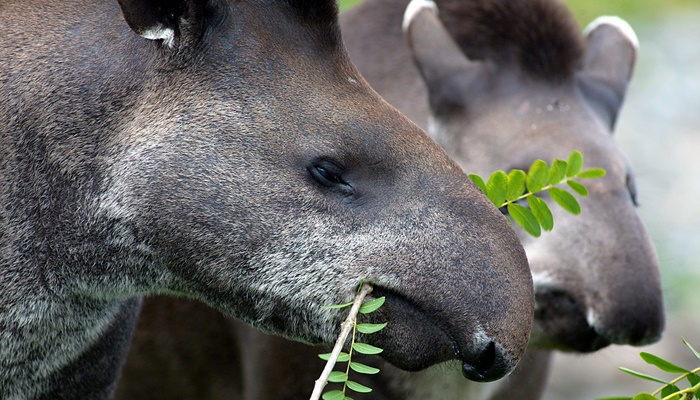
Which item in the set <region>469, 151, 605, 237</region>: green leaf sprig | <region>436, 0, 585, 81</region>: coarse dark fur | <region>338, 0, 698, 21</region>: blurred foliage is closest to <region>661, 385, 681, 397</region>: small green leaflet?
<region>469, 151, 605, 237</region>: green leaf sprig

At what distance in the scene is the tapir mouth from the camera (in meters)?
3.49

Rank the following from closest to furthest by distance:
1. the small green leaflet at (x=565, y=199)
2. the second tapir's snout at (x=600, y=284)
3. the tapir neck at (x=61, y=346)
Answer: the tapir neck at (x=61, y=346) → the small green leaflet at (x=565, y=199) → the second tapir's snout at (x=600, y=284)

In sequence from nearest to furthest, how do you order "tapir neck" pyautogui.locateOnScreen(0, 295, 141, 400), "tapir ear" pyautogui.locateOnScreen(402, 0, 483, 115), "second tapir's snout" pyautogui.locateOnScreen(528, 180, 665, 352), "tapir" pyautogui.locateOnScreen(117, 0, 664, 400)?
"tapir neck" pyautogui.locateOnScreen(0, 295, 141, 400) < "second tapir's snout" pyautogui.locateOnScreen(528, 180, 665, 352) < "tapir" pyautogui.locateOnScreen(117, 0, 664, 400) < "tapir ear" pyautogui.locateOnScreen(402, 0, 483, 115)

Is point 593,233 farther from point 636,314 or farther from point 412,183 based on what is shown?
point 412,183

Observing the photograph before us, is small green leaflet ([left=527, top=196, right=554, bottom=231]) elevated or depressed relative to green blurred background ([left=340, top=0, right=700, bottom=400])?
elevated

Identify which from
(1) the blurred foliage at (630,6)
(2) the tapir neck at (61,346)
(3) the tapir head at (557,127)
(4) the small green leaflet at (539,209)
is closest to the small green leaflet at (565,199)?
(4) the small green leaflet at (539,209)

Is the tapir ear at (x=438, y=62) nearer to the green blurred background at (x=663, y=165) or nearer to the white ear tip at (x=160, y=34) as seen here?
the green blurred background at (x=663, y=165)

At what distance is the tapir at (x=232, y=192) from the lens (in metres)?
3.56

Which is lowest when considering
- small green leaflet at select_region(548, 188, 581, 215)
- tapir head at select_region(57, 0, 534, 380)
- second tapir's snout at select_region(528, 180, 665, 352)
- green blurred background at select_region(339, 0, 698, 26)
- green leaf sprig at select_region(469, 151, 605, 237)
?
green blurred background at select_region(339, 0, 698, 26)

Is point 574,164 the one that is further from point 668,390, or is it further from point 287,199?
point 287,199

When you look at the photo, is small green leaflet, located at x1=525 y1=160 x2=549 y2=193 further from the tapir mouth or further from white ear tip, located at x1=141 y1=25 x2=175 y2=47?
white ear tip, located at x1=141 y1=25 x2=175 y2=47

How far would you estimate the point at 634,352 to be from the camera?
30.7 ft

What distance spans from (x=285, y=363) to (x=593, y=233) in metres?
1.80

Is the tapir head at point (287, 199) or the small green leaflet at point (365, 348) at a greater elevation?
the tapir head at point (287, 199)
